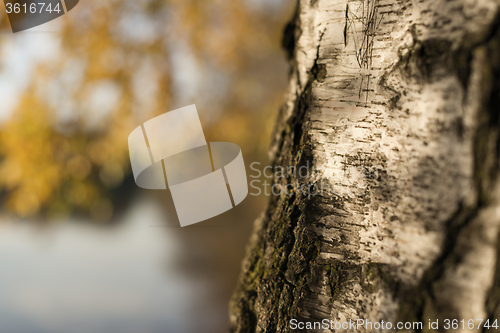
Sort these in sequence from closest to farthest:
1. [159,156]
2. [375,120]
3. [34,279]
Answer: [375,120]
[159,156]
[34,279]

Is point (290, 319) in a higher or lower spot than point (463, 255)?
lower

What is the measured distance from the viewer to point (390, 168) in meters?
0.45

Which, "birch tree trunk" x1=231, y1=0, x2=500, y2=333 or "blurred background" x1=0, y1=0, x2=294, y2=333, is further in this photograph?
"blurred background" x1=0, y1=0, x2=294, y2=333

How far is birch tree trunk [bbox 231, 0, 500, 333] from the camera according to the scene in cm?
38

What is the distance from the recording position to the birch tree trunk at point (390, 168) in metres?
0.38

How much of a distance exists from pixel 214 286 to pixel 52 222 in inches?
123

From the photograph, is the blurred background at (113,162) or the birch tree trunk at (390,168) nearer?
the birch tree trunk at (390,168)

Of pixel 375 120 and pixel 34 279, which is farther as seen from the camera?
pixel 34 279

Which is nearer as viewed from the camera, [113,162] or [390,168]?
[390,168]

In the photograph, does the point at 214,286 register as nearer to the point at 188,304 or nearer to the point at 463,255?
the point at 188,304

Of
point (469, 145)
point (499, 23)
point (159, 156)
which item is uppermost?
point (499, 23)

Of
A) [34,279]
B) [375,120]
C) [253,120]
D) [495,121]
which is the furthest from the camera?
[34,279]

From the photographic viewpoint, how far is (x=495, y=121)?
1.20 feet

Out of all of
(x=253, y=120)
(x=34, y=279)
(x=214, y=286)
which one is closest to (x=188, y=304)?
(x=214, y=286)
